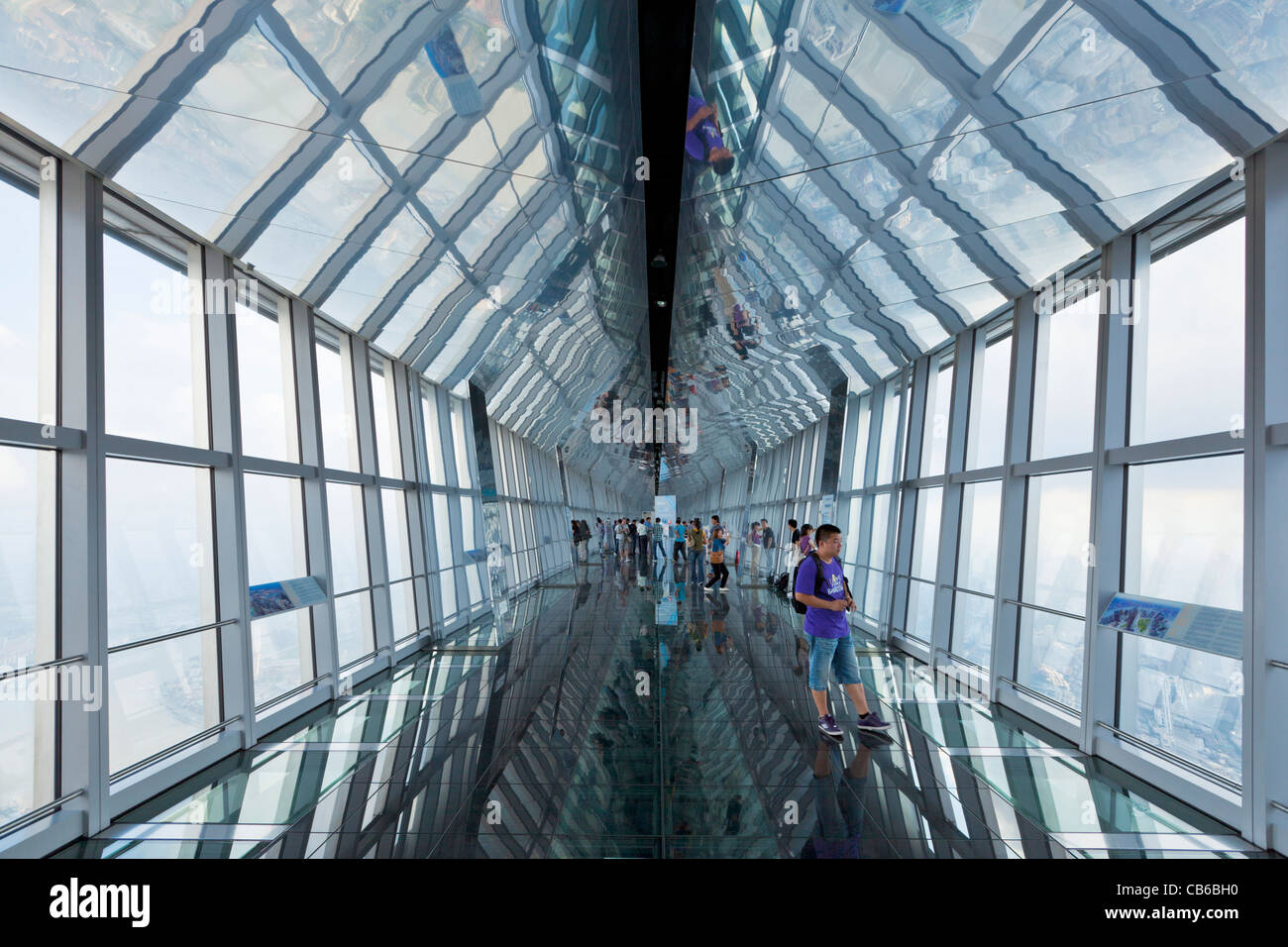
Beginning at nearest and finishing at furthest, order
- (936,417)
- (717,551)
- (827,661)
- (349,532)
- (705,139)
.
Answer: (705,139) → (827,661) → (349,532) → (936,417) → (717,551)

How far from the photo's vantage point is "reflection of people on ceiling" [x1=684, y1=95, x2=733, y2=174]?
5125 millimetres

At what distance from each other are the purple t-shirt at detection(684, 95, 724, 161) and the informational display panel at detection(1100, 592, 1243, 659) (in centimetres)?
448

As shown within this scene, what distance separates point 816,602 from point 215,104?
5085 millimetres

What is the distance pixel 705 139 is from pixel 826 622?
3724mm

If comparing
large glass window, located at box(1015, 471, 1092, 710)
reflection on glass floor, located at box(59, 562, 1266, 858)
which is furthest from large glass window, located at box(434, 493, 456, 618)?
large glass window, located at box(1015, 471, 1092, 710)

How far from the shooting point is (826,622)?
5.95 m

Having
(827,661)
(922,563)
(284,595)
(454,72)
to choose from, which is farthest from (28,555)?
(922,563)

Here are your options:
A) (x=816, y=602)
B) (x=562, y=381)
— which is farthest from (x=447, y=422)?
(x=816, y=602)

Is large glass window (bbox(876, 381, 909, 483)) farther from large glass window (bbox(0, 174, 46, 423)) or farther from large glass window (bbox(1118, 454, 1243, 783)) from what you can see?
large glass window (bbox(0, 174, 46, 423))

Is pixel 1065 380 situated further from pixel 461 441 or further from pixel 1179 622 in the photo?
pixel 461 441

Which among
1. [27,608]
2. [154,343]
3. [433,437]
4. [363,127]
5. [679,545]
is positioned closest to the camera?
[27,608]

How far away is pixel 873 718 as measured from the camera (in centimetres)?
622

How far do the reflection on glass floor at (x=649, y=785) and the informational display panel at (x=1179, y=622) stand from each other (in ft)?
3.38

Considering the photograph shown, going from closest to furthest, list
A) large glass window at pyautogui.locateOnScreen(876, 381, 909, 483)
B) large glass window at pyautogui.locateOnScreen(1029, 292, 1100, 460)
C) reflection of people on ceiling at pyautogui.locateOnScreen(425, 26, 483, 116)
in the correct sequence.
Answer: reflection of people on ceiling at pyautogui.locateOnScreen(425, 26, 483, 116) → large glass window at pyautogui.locateOnScreen(1029, 292, 1100, 460) → large glass window at pyautogui.locateOnScreen(876, 381, 909, 483)
